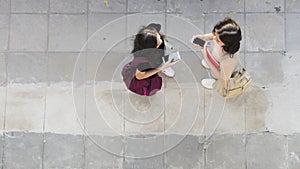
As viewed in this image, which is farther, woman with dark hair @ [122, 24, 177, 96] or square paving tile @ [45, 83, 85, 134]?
square paving tile @ [45, 83, 85, 134]

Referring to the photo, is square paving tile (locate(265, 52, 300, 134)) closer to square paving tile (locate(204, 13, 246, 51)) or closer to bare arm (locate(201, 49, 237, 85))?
square paving tile (locate(204, 13, 246, 51))

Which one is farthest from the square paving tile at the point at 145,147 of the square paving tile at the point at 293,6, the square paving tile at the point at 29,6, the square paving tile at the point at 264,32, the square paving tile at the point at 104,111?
the square paving tile at the point at 293,6

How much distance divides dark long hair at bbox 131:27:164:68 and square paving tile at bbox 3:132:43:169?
1.78 metres

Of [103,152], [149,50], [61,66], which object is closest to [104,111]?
[103,152]

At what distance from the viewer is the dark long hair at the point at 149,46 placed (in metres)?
4.66

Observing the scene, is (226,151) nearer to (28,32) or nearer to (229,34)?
(229,34)

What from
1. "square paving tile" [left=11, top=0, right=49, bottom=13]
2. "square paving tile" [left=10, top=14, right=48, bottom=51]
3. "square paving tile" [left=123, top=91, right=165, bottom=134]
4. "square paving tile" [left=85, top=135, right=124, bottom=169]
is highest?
"square paving tile" [left=11, top=0, right=49, bottom=13]

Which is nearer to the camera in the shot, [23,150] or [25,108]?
[23,150]

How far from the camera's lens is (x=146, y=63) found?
489 cm

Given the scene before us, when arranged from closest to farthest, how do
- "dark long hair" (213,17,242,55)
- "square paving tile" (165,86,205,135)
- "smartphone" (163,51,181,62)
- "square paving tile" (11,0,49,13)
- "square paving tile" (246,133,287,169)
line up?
"dark long hair" (213,17,242,55), "smartphone" (163,51,181,62), "square paving tile" (246,133,287,169), "square paving tile" (165,86,205,135), "square paving tile" (11,0,49,13)

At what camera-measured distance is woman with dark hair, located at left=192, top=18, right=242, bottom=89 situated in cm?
457

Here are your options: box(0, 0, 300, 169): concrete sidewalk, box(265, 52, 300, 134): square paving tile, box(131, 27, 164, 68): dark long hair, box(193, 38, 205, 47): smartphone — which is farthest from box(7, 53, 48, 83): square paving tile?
box(265, 52, 300, 134): square paving tile

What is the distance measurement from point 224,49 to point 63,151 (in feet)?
7.82

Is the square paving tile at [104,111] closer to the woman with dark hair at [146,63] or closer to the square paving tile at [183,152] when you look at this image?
the woman with dark hair at [146,63]
